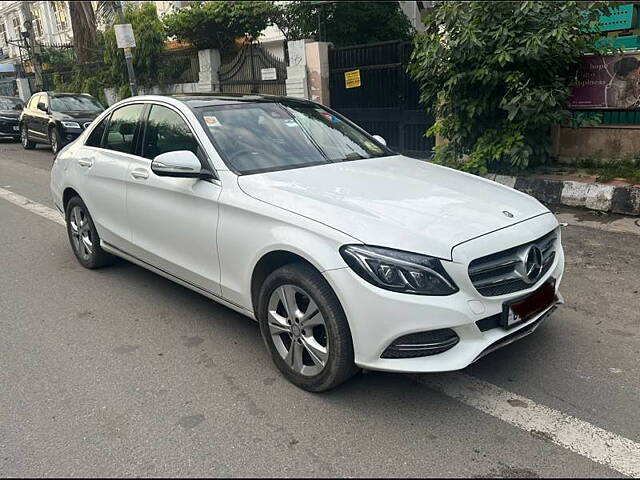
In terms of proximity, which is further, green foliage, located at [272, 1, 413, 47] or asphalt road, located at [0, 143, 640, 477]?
green foliage, located at [272, 1, 413, 47]

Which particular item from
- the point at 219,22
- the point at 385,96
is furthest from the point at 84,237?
the point at 219,22

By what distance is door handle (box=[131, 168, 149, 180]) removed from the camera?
4.23 meters

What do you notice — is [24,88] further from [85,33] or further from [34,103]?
[34,103]

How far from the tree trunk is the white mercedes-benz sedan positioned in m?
19.0

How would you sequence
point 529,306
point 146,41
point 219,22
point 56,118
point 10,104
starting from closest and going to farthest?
point 529,306
point 56,118
point 219,22
point 146,41
point 10,104

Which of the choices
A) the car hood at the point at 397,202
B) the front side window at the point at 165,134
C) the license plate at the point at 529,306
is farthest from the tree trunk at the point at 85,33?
the license plate at the point at 529,306

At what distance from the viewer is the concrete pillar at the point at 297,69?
1219 cm

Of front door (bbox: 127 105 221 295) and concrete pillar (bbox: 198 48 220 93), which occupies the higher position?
concrete pillar (bbox: 198 48 220 93)

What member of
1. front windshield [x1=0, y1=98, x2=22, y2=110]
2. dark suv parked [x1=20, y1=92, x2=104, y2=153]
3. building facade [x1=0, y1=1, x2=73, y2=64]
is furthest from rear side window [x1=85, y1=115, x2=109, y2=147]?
building facade [x1=0, y1=1, x2=73, y2=64]

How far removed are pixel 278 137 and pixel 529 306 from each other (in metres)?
2.04

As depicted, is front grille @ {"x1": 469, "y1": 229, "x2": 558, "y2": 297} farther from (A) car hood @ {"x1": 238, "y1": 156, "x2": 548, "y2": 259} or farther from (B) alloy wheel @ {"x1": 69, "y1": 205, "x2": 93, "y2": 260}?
(B) alloy wheel @ {"x1": 69, "y1": 205, "x2": 93, "y2": 260}

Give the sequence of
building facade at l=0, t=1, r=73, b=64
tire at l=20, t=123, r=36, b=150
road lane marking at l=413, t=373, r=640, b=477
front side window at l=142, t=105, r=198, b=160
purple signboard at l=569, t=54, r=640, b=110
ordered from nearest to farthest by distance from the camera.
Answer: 1. road lane marking at l=413, t=373, r=640, b=477
2. front side window at l=142, t=105, r=198, b=160
3. purple signboard at l=569, t=54, r=640, b=110
4. tire at l=20, t=123, r=36, b=150
5. building facade at l=0, t=1, r=73, b=64

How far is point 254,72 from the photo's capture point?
14.0m

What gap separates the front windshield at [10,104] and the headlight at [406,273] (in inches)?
749
